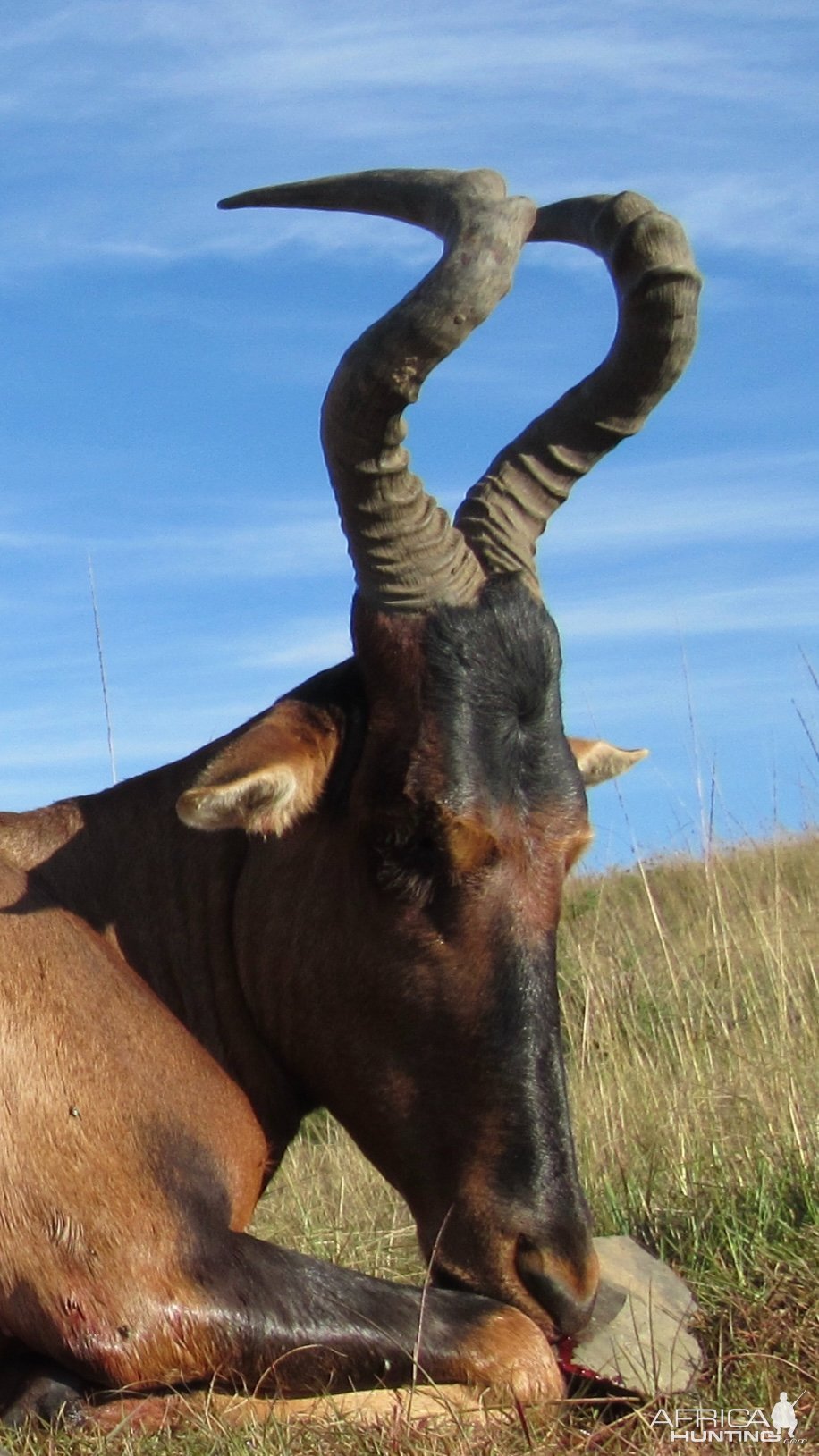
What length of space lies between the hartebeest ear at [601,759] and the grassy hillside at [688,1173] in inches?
55.9

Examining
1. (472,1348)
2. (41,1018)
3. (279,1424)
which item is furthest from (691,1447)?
(41,1018)

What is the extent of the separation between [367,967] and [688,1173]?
2.05 m

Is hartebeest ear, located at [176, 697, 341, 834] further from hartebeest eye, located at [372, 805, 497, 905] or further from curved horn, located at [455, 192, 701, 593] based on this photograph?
curved horn, located at [455, 192, 701, 593]

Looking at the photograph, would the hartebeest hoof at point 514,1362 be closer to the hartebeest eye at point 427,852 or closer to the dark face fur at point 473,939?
the dark face fur at point 473,939

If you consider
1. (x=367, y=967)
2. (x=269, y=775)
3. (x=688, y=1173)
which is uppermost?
(x=269, y=775)

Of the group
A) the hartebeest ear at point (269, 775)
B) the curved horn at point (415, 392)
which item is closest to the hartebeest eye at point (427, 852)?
the hartebeest ear at point (269, 775)

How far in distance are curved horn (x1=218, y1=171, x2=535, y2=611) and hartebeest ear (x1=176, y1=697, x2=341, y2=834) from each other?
0.43 meters

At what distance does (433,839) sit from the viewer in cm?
505

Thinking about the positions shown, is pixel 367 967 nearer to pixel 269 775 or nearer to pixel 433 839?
pixel 433 839

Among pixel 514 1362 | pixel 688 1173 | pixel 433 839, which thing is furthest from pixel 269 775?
pixel 688 1173

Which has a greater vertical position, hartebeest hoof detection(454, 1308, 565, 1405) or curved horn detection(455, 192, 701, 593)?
curved horn detection(455, 192, 701, 593)

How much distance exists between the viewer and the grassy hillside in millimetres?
4590
